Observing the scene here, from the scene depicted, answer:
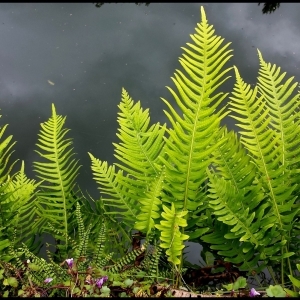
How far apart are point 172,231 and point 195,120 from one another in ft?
0.81

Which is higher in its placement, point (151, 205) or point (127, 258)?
point (151, 205)

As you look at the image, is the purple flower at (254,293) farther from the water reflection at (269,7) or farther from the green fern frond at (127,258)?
the water reflection at (269,7)

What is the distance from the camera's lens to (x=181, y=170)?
3.16ft

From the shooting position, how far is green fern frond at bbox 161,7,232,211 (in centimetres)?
90

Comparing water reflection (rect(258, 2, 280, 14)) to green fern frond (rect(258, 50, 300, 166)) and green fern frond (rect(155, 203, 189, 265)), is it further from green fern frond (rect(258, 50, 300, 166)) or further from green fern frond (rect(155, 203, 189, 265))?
green fern frond (rect(155, 203, 189, 265))

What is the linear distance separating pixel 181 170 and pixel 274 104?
1.32ft

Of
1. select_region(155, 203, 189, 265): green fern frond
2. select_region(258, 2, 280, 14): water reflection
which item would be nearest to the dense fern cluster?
select_region(155, 203, 189, 265): green fern frond

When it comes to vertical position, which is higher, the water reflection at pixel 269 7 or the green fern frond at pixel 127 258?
the water reflection at pixel 269 7

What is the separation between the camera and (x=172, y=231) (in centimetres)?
92

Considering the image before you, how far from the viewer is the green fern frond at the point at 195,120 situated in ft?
2.94

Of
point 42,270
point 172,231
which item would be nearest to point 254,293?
point 172,231

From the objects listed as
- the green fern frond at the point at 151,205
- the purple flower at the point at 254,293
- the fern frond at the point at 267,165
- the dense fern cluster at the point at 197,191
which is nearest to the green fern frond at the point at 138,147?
the dense fern cluster at the point at 197,191

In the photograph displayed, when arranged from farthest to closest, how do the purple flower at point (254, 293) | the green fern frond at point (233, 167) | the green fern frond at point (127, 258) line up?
the green fern frond at point (233, 167) < the green fern frond at point (127, 258) < the purple flower at point (254, 293)

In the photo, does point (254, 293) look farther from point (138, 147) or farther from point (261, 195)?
point (138, 147)
